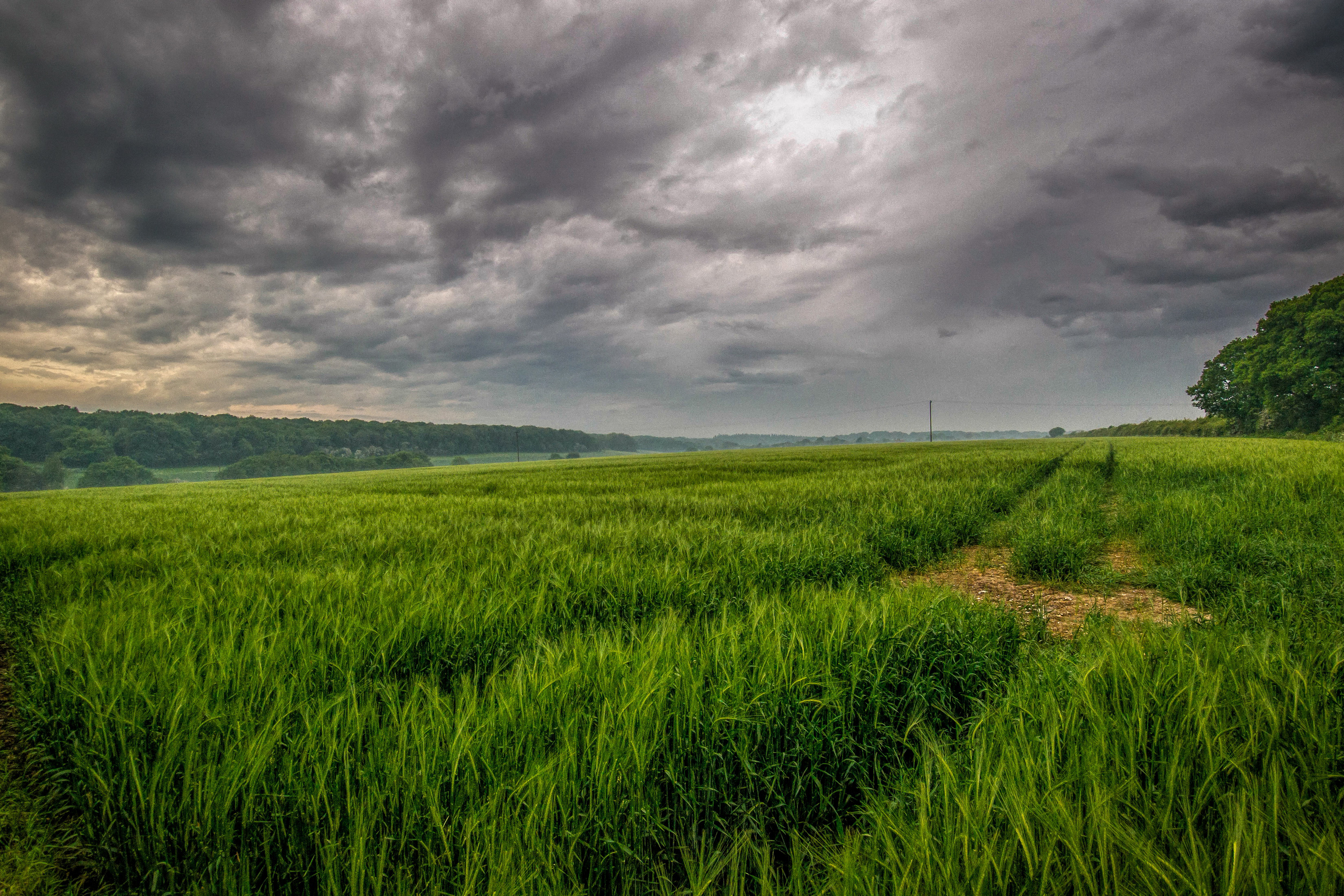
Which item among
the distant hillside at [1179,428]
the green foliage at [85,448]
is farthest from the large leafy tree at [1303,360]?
the green foliage at [85,448]

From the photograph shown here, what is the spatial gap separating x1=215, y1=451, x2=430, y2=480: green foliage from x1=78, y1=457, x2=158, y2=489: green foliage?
47.1ft

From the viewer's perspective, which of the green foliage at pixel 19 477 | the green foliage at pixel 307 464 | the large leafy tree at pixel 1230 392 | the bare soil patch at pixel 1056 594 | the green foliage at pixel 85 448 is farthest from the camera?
the green foliage at pixel 85 448

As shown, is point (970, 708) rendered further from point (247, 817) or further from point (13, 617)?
point (13, 617)

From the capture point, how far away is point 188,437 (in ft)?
478

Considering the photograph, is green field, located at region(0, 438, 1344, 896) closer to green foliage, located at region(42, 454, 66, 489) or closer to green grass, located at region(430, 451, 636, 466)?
green grass, located at region(430, 451, 636, 466)

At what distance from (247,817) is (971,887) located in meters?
1.98

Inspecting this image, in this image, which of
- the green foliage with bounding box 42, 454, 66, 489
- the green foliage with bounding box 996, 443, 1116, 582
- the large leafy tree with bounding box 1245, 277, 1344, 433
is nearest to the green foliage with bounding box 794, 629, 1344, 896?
the green foliage with bounding box 996, 443, 1116, 582

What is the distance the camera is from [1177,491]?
8.80 m

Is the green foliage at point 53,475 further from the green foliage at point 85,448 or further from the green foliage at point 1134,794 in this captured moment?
the green foliage at point 1134,794

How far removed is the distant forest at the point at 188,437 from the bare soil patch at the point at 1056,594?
583 feet

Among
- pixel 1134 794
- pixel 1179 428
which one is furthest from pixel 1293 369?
pixel 1134 794

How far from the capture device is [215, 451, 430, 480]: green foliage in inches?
5079

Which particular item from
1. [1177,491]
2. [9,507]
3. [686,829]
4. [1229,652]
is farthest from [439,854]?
[9,507]

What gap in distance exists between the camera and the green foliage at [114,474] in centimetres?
11306
